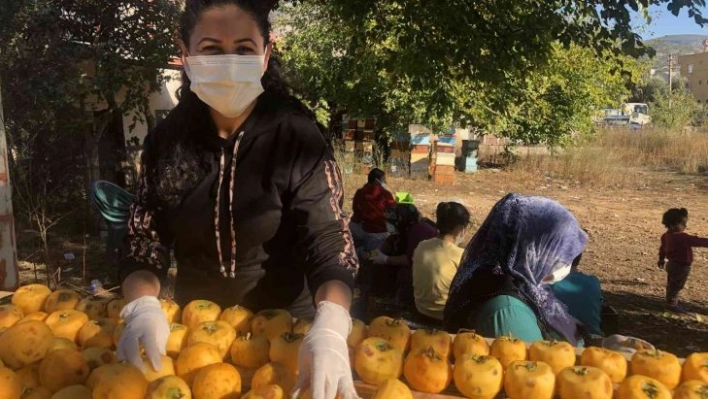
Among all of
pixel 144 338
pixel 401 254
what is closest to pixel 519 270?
pixel 144 338

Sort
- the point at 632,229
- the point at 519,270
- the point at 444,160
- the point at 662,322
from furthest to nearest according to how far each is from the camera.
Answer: the point at 444,160
the point at 632,229
the point at 662,322
the point at 519,270

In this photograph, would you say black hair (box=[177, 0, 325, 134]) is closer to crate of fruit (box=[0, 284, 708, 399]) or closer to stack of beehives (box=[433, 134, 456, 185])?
crate of fruit (box=[0, 284, 708, 399])

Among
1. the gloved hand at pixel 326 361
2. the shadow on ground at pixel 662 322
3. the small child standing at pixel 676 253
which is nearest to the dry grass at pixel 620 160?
the shadow on ground at pixel 662 322

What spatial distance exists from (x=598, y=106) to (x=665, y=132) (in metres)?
7.14

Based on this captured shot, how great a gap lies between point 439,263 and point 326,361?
123 inches

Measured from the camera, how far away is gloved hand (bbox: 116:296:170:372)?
4.84 ft

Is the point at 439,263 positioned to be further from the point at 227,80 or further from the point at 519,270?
the point at 227,80

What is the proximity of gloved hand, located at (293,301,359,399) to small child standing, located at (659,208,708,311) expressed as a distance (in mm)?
5498

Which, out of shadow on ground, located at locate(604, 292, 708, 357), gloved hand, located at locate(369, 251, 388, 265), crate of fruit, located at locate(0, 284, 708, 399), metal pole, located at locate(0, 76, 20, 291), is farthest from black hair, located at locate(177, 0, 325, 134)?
shadow on ground, located at locate(604, 292, 708, 357)

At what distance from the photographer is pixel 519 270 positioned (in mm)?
2502

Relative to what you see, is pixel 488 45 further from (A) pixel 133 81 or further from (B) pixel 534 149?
(B) pixel 534 149

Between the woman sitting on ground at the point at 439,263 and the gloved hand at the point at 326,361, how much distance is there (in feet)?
9.63

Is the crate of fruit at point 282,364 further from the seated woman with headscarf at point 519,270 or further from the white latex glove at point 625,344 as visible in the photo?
the seated woman with headscarf at point 519,270

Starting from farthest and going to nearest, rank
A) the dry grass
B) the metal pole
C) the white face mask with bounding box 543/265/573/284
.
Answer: the dry grass
the metal pole
the white face mask with bounding box 543/265/573/284
